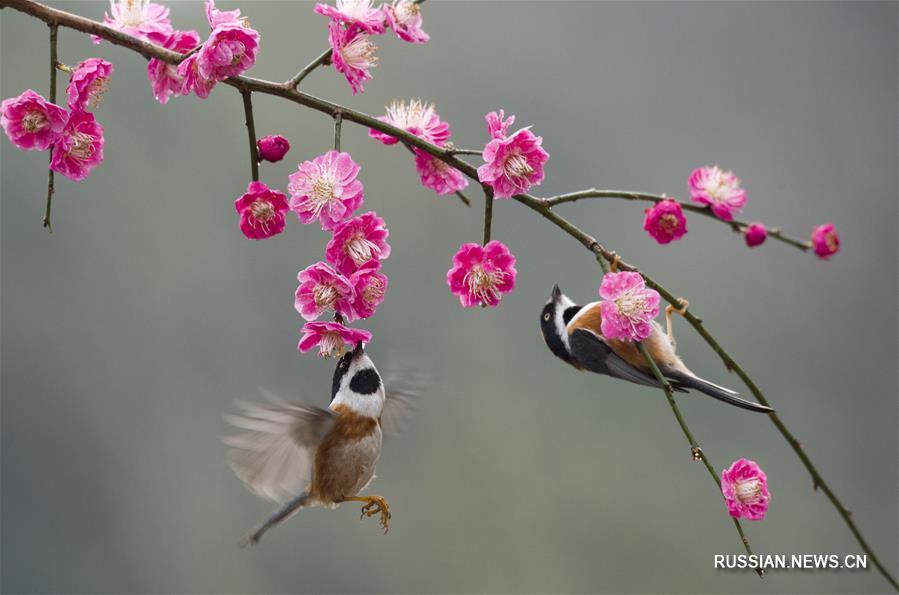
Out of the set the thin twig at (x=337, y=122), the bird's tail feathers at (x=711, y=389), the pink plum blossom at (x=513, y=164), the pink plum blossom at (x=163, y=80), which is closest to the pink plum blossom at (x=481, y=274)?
the pink plum blossom at (x=513, y=164)

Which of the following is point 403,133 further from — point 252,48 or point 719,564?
point 719,564

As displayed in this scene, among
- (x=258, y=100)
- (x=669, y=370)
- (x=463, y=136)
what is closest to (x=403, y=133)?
(x=669, y=370)

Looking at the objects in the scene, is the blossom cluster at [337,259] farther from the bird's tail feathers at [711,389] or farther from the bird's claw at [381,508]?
the bird's tail feathers at [711,389]

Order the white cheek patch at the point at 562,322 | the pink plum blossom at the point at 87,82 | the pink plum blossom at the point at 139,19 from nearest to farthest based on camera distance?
1. the pink plum blossom at the point at 87,82
2. the pink plum blossom at the point at 139,19
3. the white cheek patch at the point at 562,322

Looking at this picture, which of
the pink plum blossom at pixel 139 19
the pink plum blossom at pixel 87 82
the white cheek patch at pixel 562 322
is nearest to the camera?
the pink plum blossom at pixel 87 82

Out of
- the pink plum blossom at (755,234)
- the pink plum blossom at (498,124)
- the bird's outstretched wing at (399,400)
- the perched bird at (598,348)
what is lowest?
the bird's outstretched wing at (399,400)

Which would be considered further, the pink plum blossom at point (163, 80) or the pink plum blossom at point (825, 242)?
the pink plum blossom at point (825, 242)

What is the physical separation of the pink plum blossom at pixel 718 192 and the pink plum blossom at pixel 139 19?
709 millimetres

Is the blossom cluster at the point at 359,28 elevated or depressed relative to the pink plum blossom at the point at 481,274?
elevated

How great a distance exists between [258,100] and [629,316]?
3.49m

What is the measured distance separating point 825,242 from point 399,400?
2.16 ft

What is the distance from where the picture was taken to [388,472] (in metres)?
3.93

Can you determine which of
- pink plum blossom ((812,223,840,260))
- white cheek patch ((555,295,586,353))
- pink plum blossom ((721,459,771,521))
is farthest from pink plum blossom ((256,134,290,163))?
pink plum blossom ((812,223,840,260))

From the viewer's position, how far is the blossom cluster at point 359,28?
3.14 feet
